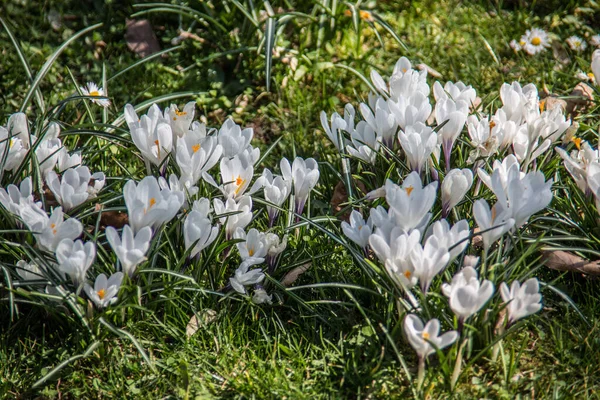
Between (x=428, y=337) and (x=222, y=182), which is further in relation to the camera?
(x=222, y=182)

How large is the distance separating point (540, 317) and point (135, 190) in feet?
4.35

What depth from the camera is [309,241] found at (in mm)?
2365

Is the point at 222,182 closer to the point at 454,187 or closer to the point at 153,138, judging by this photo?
the point at 153,138

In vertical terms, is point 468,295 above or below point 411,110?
below

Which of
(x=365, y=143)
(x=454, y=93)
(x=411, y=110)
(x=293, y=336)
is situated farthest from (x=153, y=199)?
(x=454, y=93)

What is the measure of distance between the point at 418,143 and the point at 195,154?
73cm

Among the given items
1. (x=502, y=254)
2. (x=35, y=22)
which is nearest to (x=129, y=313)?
(x=502, y=254)

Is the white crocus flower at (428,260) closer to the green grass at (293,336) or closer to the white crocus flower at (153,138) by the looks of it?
the green grass at (293,336)

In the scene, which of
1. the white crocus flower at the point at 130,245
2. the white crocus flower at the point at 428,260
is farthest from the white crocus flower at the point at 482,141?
the white crocus flower at the point at 130,245

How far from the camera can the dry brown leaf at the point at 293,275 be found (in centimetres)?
223

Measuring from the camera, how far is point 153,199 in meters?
1.95

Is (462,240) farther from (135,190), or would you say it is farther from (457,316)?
(135,190)

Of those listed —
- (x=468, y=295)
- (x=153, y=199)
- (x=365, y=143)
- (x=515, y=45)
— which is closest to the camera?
(x=468, y=295)

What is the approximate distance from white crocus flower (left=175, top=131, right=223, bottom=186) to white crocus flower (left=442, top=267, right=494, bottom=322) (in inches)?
35.6
